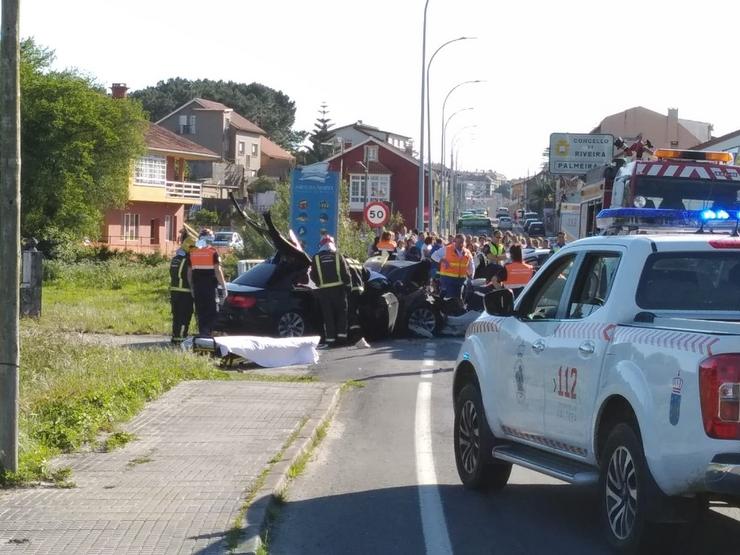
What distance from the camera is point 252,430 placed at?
36.3 feet

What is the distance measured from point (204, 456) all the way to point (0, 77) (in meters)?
3.49

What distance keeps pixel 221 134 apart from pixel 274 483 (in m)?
94.6

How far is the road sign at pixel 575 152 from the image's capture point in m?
51.9

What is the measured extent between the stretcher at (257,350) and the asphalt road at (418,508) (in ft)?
14.2

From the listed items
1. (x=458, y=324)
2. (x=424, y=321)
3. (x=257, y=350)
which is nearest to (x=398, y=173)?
(x=458, y=324)

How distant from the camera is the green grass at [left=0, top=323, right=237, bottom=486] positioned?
9.45 m

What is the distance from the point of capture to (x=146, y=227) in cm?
6531

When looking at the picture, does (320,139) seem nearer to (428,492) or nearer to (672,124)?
(672,124)

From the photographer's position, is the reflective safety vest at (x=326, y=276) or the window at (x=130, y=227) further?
the window at (x=130, y=227)

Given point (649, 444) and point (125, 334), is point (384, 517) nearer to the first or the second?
point (649, 444)

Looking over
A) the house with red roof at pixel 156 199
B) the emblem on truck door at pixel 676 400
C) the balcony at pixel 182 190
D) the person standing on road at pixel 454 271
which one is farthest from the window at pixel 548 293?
the balcony at pixel 182 190

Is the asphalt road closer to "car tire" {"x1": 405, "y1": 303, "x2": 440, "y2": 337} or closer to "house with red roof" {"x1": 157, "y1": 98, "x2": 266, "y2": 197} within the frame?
"car tire" {"x1": 405, "y1": 303, "x2": 440, "y2": 337}

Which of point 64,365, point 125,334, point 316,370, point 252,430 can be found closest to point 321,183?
point 125,334

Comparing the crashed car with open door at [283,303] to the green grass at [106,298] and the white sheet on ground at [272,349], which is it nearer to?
the white sheet on ground at [272,349]
